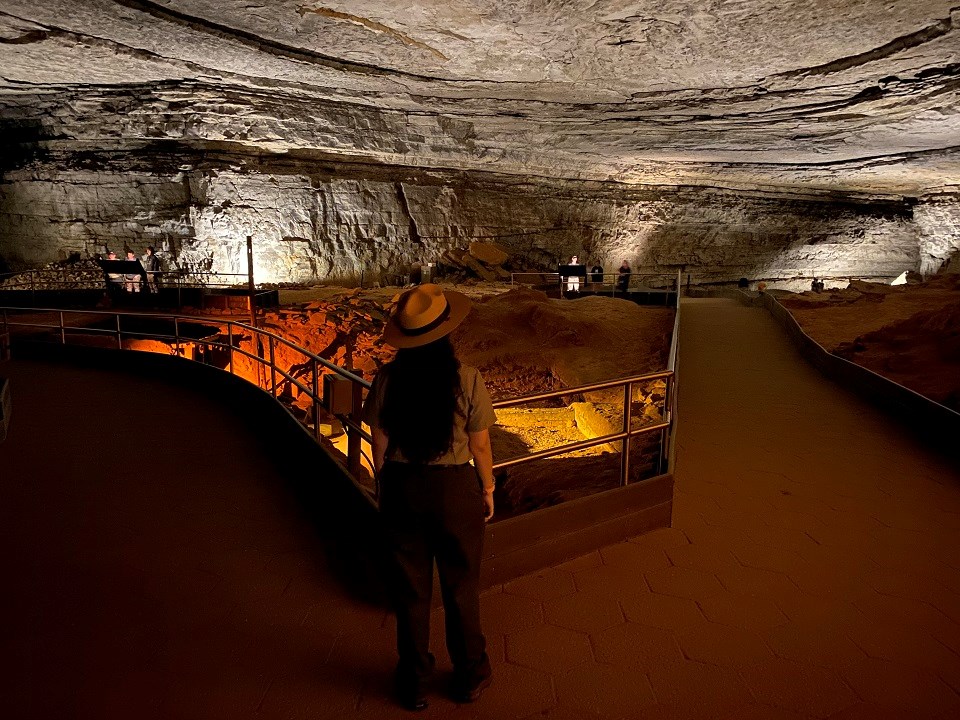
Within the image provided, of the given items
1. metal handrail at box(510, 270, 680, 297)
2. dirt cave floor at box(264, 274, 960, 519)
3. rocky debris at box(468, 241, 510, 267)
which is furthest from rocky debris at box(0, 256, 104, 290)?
metal handrail at box(510, 270, 680, 297)

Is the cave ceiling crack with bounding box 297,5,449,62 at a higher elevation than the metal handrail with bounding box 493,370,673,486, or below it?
higher

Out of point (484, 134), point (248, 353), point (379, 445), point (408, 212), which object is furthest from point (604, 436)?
point (408, 212)

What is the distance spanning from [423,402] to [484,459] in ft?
1.45

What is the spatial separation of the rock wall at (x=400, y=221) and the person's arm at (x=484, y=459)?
14.1 m

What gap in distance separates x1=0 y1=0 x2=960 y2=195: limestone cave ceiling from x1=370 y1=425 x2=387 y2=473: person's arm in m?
9.05

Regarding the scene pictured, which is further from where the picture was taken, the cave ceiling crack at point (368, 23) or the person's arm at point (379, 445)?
the cave ceiling crack at point (368, 23)

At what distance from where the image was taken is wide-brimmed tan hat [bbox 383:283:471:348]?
2.39m

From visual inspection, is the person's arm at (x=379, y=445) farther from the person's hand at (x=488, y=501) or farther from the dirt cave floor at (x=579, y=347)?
the dirt cave floor at (x=579, y=347)

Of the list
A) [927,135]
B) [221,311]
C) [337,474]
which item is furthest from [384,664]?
[927,135]

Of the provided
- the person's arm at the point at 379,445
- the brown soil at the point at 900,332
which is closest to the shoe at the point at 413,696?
the person's arm at the point at 379,445

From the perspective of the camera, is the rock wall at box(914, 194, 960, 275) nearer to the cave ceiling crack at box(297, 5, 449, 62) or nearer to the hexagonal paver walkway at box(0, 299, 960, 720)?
the cave ceiling crack at box(297, 5, 449, 62)

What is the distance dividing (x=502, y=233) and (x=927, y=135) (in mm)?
14880

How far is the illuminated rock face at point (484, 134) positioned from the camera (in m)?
10.3

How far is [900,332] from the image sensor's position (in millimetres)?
10633
